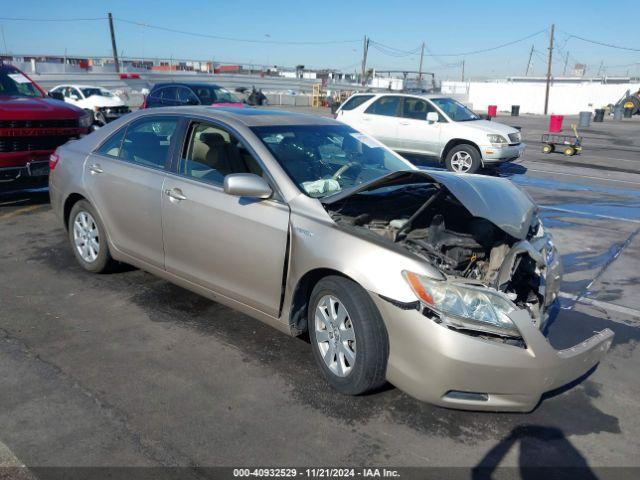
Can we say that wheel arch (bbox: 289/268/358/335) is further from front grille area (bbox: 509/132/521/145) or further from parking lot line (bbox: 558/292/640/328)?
front grille area (bbox: 509/132/521/145)

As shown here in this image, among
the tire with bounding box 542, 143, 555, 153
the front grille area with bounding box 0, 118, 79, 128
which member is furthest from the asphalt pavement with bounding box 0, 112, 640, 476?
the tire with bounding box 542, 143, 555, 153

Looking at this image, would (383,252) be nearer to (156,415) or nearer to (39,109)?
(156,415)

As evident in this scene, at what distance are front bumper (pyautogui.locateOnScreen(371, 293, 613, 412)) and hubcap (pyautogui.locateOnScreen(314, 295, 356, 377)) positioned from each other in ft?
0.94

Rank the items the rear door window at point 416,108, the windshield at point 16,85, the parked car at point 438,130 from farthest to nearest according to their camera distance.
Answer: the rear door window at point 416,108 < the parked car at point 438,130 < the windshield at point 16,85

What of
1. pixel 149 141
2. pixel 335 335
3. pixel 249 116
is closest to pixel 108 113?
pixel 149 141

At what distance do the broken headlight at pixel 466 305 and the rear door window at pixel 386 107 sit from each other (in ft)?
34.9

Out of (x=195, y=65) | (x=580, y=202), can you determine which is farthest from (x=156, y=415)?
(x=195, y=65)

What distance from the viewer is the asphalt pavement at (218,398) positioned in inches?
112

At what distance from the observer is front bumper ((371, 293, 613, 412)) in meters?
2.88

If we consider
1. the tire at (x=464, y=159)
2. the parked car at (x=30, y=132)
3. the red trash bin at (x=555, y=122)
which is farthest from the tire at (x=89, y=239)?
the red trash bin at (x=555, y=122)

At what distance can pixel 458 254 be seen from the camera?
350 cm

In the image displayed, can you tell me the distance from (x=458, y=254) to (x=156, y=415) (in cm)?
202

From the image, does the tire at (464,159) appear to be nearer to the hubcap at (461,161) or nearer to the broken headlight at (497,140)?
the hubcap at (461,161)

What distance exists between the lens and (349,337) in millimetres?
3279
